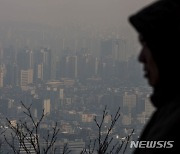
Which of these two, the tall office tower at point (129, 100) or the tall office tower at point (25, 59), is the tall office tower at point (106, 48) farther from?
the tall office tower at point (129, 100)

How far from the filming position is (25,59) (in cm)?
3638

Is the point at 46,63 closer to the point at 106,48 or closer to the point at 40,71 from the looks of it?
the point at 40,71

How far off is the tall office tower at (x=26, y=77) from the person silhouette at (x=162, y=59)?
28099 mm

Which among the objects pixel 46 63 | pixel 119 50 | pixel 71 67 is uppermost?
pixel 119 50

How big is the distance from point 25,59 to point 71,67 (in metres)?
4.94

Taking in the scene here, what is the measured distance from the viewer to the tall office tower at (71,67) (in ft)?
103

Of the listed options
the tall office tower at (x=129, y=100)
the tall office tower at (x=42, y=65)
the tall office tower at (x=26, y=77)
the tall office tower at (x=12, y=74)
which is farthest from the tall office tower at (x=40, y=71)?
the tall office tower at (x=129, y=100)

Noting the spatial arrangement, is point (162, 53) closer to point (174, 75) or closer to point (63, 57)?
point (174, 75)

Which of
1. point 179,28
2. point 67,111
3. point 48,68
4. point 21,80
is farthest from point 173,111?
point 48,68

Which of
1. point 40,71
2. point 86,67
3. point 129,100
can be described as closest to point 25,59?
point 40,71

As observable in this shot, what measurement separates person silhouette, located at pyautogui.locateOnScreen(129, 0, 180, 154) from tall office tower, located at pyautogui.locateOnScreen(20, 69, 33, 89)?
28099 mm

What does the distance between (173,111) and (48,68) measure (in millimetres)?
33418

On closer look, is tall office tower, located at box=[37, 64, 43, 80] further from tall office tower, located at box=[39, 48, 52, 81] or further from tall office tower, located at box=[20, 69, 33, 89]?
tall office tower, located at box=[20, 69, 33, 89]

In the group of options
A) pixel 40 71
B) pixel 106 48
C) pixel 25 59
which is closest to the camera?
pixel 106 48
